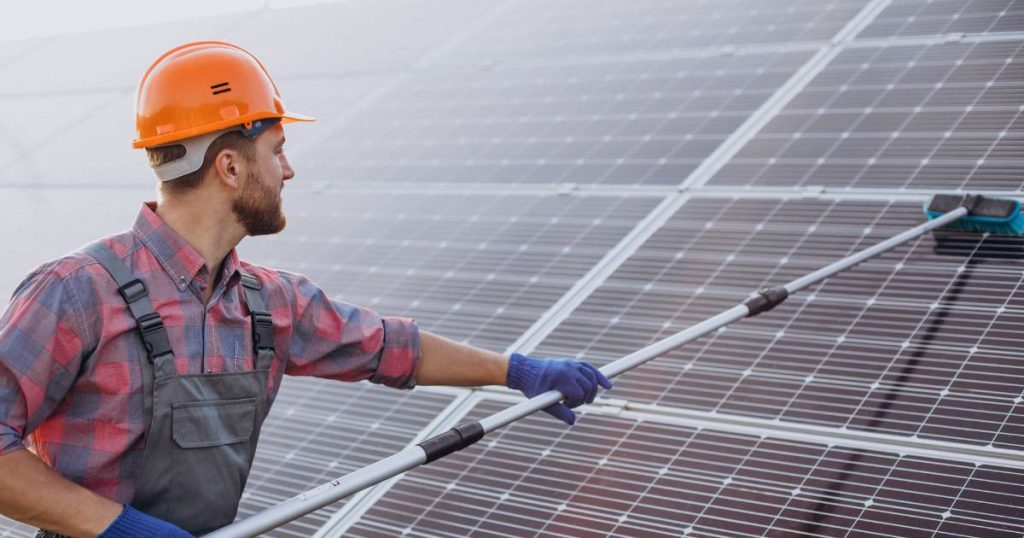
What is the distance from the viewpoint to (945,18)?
32.2 ft

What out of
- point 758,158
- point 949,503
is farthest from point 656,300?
point 949,503

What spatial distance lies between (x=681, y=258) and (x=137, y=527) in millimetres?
4724

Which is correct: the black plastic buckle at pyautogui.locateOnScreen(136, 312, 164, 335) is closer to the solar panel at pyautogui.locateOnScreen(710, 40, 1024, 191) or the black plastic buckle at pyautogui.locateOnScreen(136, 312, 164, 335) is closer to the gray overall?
the gray overall

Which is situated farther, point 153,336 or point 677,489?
point 677,489

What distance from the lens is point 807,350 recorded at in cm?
664

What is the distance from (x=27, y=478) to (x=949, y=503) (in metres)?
3.55

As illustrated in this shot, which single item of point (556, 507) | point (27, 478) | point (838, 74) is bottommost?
point (556, 507)

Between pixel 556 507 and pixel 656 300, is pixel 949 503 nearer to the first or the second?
pixel 556 507

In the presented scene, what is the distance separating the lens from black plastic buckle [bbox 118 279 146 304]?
3947 mm

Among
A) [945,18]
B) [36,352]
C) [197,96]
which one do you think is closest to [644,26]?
[945,18]

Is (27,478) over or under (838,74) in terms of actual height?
over

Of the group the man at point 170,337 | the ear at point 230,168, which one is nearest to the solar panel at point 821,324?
the man at point 170,337

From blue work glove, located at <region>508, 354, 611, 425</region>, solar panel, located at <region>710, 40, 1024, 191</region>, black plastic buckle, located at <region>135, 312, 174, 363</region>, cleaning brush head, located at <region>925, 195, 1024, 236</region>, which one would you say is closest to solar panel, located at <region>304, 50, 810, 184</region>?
solar panel, located at <region>710, 40, 1024, 191</region>

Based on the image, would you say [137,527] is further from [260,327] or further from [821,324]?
[821,324]
